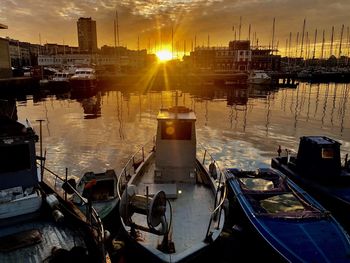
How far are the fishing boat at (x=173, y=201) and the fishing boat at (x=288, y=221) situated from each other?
135 cm

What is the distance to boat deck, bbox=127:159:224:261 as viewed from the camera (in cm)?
888

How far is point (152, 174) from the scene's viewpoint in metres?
14.4

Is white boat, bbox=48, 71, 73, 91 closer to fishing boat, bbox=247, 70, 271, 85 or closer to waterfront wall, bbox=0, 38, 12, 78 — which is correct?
waterfront wall, bbox=0, 38, 12, 78

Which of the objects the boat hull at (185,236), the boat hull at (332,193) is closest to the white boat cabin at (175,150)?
the boat hull at (185,236)

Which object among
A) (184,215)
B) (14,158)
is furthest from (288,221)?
(14,158)

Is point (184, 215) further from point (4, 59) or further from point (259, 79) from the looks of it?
point (259, 79)

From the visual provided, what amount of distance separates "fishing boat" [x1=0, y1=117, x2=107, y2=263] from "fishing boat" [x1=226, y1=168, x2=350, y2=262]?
550 cm

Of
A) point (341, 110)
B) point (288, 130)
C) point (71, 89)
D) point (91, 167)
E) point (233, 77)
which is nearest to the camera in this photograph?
point (91, 167)

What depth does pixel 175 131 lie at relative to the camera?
43.1ft

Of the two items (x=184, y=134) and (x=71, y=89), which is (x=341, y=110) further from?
(x=71, y=89)

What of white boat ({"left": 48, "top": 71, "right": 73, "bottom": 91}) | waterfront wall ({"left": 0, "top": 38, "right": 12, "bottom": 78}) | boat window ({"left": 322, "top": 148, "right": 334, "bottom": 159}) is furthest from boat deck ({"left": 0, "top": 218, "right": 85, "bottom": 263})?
white boat ({"left": 48, "top": 71, "right": 73, "bottom": 91})

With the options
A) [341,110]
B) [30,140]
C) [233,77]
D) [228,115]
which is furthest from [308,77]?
[30,140]

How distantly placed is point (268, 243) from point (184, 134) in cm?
586

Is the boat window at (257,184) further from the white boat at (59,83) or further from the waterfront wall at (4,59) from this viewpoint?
the white boat at (59,83)
